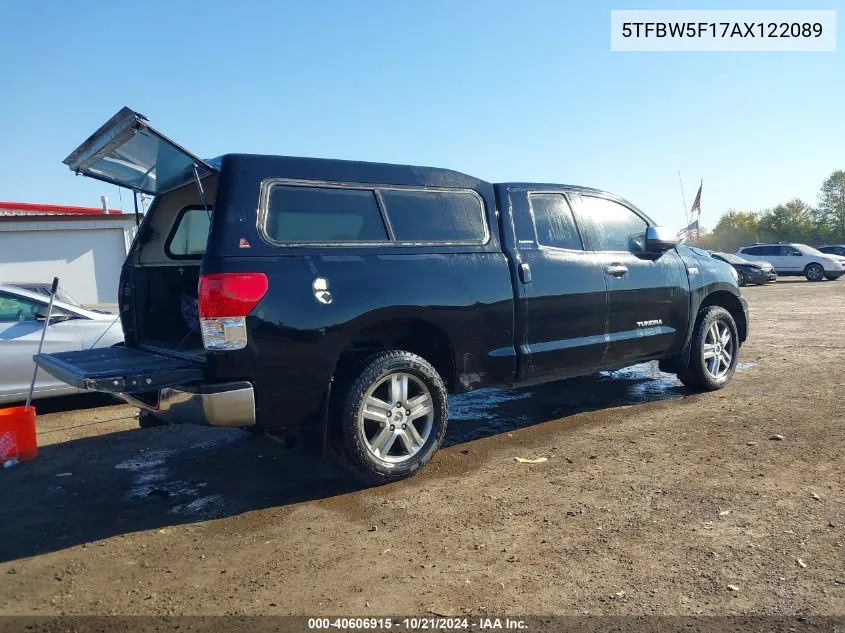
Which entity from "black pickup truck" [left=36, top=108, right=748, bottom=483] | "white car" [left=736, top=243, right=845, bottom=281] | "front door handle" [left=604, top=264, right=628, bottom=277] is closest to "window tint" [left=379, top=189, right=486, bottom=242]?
"black pickup truck" [left=36, top=108, right=748, bottom=483]

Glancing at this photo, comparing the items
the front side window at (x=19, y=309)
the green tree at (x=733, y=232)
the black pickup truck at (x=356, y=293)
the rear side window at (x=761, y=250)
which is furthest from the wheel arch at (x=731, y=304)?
the green tree at (x=733, y=232)

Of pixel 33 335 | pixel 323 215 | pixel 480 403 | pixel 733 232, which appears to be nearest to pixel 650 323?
pixel 480 403

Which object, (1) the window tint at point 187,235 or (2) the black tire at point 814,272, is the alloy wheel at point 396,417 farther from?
(2) the black tire at point 814,272

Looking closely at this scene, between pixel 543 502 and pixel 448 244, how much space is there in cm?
183

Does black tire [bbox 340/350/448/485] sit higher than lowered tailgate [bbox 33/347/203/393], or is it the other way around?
lowered tailgate [bbox 33/347/203/393]

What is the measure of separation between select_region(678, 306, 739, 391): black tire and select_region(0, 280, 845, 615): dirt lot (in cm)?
46

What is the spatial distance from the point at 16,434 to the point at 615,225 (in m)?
5.10

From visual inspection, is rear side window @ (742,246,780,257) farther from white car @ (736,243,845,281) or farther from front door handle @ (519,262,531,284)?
front door handle @ (519,262,531,284)

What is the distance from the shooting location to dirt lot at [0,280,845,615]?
2.95 m

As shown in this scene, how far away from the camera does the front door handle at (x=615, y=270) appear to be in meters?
5.63

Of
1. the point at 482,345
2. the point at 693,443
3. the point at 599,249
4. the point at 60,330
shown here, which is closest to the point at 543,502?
the point at 482,345

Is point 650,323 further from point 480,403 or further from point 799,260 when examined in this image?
point 799,260

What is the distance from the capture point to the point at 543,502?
3967 millimetres

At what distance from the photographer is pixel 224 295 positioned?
3.69 meters
